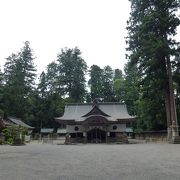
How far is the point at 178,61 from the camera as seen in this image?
28.2 meters

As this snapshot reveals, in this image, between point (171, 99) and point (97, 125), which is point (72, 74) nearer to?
point (97, 125)

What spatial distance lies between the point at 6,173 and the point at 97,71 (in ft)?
208

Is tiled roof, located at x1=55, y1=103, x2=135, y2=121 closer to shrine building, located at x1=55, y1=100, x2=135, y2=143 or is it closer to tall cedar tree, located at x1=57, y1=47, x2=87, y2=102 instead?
shrine building, located at x1=55, y1=100, x2=135, y2=143

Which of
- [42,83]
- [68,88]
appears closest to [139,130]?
[68,88]

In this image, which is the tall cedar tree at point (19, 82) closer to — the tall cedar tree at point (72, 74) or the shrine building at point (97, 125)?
the tall cedar tree at point (72, 74)

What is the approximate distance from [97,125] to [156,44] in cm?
1349

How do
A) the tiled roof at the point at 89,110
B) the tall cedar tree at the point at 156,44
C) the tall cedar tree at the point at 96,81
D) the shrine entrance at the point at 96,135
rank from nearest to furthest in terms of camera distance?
the tall cedar tree at the point at 156,44 → the shrine entrance at the point at 96,135 → the tiled roof at the point at 89,110 → the tall cedar tree at the point at 96,81

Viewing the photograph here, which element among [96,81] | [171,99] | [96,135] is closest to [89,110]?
[96,135]

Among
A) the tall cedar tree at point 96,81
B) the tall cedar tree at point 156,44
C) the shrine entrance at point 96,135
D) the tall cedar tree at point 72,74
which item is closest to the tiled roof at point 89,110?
the shrine entrance at point 96,135

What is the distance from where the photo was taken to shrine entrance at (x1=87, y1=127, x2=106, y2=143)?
36.0 m

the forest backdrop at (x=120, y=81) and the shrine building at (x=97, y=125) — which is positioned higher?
the forest backdrop at (x=120, y=81)

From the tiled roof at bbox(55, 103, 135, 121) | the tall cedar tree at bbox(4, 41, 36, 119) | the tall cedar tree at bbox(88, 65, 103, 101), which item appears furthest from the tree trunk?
the tall cedar tree at bbox(88, 65, 103, 101)

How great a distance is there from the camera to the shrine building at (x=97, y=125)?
3516cm

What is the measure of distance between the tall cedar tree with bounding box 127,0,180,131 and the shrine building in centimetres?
756
